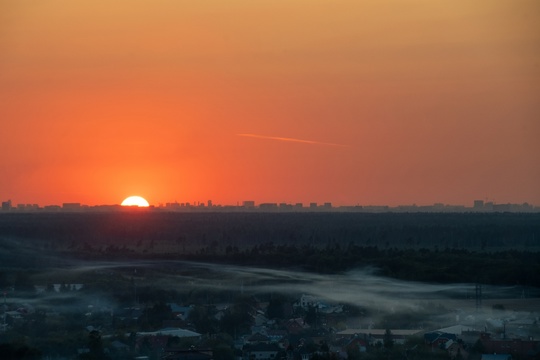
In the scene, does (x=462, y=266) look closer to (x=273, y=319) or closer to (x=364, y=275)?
(x=364, y=275)

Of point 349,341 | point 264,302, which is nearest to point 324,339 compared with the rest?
point 349,341

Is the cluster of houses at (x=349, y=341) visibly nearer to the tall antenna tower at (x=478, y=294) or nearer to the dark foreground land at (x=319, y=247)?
the tall antenna tower at (x=478, y=294)

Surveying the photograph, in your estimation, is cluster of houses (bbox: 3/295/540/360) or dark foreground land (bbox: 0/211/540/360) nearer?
cluster of houses (bbox: 3/295/540/360)

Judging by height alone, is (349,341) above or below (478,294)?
below

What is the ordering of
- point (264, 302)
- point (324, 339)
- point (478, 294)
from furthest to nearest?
point (478, 294) < point (264, 302) < point (324, 339)

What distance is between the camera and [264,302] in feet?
89.4

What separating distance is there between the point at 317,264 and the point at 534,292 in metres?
11.5

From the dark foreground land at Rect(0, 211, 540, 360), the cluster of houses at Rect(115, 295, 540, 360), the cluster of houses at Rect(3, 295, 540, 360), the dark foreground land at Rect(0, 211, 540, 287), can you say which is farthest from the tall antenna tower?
the cluster of houses at Rect(115, 295, 540, 360)

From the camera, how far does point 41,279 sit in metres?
32.4

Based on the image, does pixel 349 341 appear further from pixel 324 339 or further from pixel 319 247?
pixel 319 247

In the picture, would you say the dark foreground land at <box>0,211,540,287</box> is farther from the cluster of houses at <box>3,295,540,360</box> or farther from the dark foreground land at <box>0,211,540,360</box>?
the cluster of houses at <box>3,295,540,360</box>

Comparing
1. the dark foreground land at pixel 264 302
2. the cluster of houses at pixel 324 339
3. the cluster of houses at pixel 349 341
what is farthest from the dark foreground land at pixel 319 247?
the cluster of houses at pixel 349 341

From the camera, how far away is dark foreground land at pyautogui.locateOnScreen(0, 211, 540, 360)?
19219 mm

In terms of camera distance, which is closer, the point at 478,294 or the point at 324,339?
the point at 324,339
